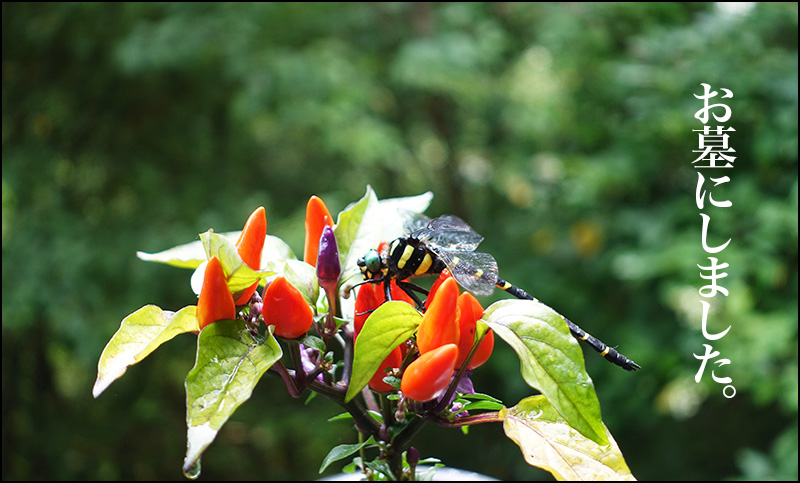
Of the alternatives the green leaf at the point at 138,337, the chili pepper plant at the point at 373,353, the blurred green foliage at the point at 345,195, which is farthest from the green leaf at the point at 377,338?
the blurred green foliage at the point at 345,195

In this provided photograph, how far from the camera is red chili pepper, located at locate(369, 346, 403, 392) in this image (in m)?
0.37

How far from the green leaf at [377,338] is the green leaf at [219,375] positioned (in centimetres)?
4

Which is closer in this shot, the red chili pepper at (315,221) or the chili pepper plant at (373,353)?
the chili pepper plant at (373,353)

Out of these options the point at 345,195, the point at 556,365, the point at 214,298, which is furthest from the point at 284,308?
the point at 345,195

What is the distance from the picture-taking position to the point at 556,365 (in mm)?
316

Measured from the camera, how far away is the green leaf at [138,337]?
0.33 m

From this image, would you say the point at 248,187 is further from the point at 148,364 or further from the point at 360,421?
the point at 360,421

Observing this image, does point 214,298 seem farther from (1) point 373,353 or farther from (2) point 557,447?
(2) point 557,447

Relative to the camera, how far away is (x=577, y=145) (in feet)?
4.37

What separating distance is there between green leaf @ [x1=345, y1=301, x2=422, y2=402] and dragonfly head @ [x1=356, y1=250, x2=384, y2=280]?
0.06m

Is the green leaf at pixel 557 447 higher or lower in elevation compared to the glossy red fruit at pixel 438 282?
lower

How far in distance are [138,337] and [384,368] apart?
0.47 ft

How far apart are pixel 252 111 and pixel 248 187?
0.92ft

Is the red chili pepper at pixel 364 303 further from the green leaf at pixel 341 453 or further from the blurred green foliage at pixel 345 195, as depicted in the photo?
the blurred green foliage at pixel 345 195
